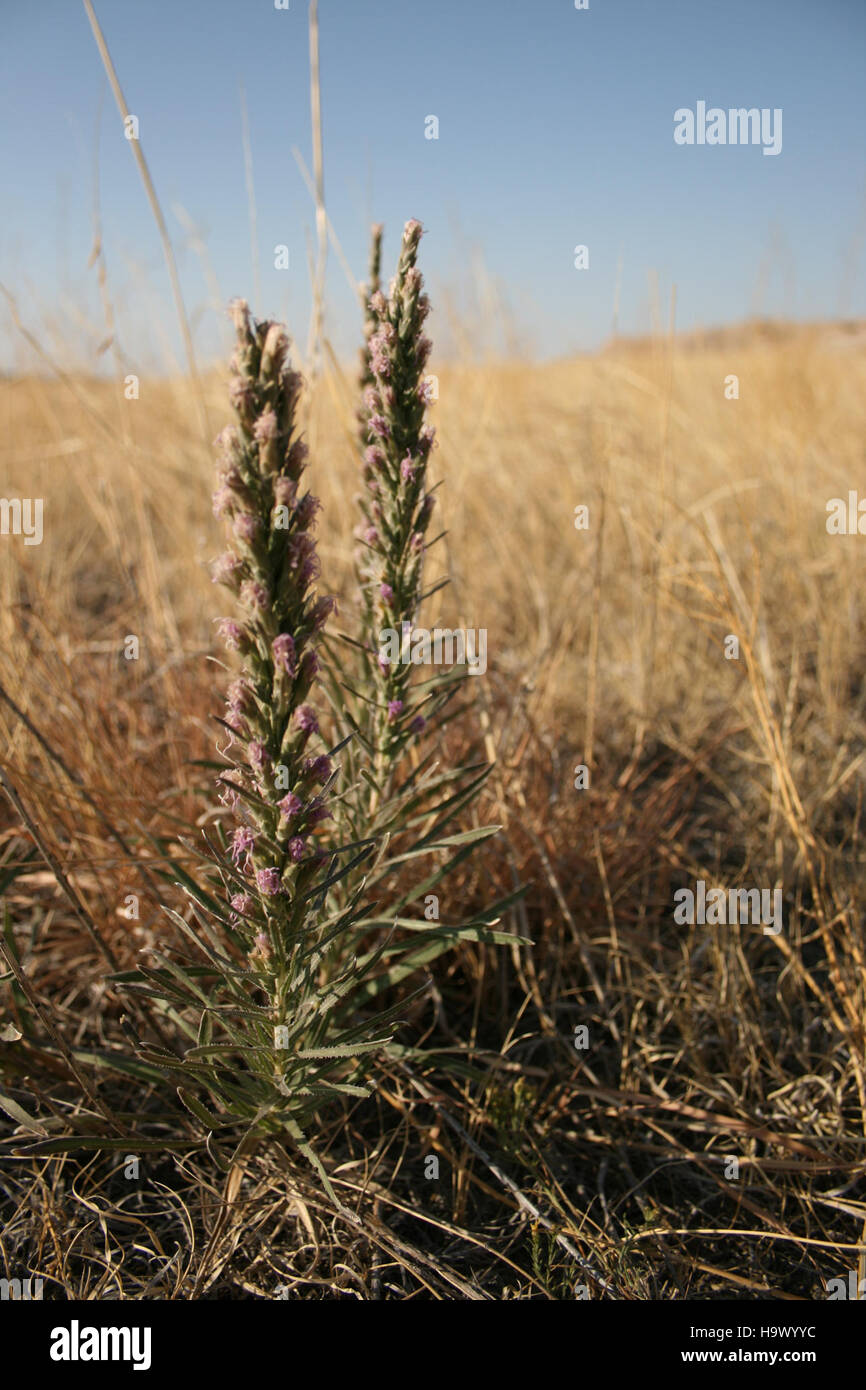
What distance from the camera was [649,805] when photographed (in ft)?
8.20

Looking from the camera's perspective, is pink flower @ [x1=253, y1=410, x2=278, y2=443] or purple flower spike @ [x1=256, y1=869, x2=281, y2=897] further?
purple flower spike @ [x1=256, y1=869, x2=281, y2=897]

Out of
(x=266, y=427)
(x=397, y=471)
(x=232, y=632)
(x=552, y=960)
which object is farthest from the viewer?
(x=552, y=960)

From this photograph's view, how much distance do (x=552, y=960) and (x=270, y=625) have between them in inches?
55.5

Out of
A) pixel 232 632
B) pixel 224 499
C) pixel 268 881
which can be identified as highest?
pixel 224 499

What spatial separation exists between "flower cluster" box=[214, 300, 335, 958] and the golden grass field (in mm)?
247

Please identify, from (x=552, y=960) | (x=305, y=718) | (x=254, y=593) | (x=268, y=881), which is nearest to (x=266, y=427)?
(x=254, y=593)

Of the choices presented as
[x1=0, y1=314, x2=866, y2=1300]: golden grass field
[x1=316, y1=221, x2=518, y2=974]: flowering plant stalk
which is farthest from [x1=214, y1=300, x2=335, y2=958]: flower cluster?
[x1=0, y1=314, x2=866, y2=1300]: golden grass field

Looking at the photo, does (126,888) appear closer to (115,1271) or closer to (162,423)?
(115,1271)

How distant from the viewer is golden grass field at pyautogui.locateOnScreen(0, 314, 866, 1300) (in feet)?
5.08

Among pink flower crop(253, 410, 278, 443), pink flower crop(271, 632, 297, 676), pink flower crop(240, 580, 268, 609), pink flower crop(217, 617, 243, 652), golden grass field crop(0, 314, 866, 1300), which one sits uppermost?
pink flower crop(253, 410, 278, 443)

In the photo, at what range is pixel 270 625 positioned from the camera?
1216 millimetres

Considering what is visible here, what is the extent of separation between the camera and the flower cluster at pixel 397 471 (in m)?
1.43

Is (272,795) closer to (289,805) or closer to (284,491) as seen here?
(289,805)

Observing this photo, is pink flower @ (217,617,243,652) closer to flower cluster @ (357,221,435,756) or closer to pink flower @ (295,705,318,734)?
pink flower @ (295,705,318,734)
